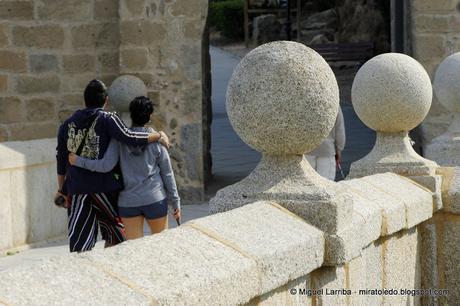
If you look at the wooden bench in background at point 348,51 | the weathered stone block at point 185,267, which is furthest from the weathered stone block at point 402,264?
the wooden bench in background at point 348,51

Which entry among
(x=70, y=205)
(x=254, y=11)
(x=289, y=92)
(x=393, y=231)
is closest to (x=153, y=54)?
(x=70, y=205)

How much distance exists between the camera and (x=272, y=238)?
3.62 meters

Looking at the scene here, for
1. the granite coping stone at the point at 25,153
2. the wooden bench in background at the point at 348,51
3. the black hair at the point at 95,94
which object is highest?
the black hair at the point at 95,94

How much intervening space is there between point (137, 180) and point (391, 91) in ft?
5.05

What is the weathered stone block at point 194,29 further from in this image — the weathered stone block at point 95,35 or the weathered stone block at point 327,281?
the weathered stone block at point 327,281

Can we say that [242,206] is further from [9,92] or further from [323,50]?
[323,50]

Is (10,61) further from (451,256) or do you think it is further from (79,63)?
(451,256)

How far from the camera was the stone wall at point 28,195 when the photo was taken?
8555 mm

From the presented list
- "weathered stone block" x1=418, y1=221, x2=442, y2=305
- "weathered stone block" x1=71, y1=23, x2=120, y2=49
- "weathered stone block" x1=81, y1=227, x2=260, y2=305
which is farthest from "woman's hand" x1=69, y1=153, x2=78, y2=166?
"weathered stone block" x1=71, y1=23, x2=120, y2=49

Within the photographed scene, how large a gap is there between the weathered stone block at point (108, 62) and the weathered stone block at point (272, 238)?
26.6 feet

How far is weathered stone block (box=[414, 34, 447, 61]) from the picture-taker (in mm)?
11211

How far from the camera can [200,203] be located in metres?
11.6

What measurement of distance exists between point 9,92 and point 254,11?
27.3 metres

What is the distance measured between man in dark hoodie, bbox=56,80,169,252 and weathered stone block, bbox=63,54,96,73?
5886 mm
